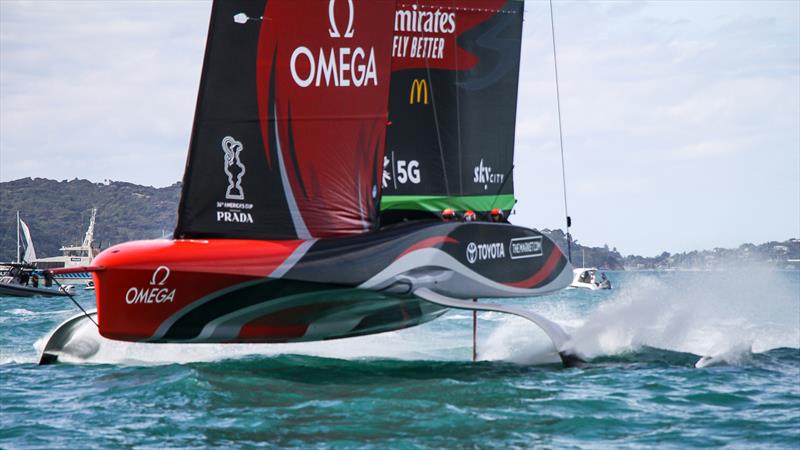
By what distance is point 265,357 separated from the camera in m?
12.0

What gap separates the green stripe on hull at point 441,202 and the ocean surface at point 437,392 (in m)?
1.73

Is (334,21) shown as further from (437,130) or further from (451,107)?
(451,107)

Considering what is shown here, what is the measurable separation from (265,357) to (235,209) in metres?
2.44

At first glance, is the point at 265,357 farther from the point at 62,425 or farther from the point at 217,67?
the point at 62,425

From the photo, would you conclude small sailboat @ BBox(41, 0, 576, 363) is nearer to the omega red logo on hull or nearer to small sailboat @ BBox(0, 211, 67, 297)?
the omega red logo on hull

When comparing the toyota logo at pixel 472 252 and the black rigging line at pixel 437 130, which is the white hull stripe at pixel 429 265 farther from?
the black rigging line at pixel 437 130

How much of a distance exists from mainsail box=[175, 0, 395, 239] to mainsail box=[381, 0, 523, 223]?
208 cm

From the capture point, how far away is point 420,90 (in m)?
13.4

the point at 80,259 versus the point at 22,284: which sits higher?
the point at 80,259

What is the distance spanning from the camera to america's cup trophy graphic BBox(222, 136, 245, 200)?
396 inches

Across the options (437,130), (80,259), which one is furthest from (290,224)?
(80,259)

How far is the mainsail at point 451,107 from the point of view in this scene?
13188 millimetres

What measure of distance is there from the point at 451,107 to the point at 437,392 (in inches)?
202

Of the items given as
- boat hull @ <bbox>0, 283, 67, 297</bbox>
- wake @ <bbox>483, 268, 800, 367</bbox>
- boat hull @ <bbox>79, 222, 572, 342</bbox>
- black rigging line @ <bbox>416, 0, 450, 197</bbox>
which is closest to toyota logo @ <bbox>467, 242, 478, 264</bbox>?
boat hull @ <bbox>79, 222, 572, 342</bbox>
